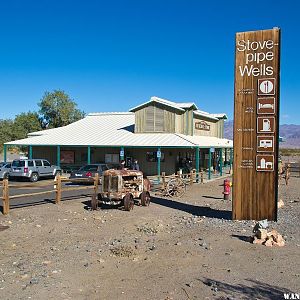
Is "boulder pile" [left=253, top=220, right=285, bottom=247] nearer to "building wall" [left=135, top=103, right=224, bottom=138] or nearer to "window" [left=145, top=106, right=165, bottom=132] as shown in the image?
"building wall" [left=135, top=103, right=224, bottom=138]

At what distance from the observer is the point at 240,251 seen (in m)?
9.80

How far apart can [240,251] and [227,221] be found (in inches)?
160

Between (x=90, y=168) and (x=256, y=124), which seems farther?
(x=90, y=168)

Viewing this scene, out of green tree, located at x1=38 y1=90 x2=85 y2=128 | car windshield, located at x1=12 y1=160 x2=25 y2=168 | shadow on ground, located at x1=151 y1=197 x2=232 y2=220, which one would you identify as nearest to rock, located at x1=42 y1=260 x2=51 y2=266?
shadow on ground, located at x1=151 y1=197 x2=232 y2=220

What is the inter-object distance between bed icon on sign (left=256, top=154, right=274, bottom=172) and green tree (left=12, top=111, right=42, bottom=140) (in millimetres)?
67619

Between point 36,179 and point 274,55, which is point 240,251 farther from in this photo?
point 36,179

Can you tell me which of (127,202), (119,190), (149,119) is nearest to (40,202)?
(119,190)

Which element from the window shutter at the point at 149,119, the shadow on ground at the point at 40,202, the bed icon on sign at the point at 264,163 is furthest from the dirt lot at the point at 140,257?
the window shutter at the point at 149,119

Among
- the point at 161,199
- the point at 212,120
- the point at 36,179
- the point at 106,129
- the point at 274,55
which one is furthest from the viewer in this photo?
the point at 212,120

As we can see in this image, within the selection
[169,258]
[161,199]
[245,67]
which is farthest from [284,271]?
[161,199]

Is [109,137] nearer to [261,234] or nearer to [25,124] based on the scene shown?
[261,234]

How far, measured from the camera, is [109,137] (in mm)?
36438

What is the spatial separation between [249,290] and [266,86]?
812 cm

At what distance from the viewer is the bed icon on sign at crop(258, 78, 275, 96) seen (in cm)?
1352
